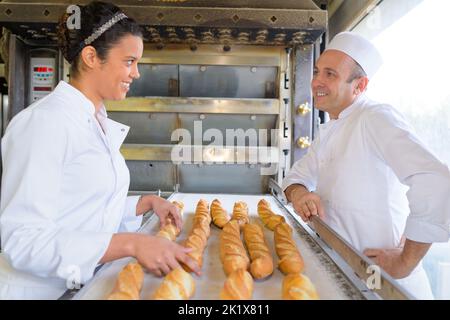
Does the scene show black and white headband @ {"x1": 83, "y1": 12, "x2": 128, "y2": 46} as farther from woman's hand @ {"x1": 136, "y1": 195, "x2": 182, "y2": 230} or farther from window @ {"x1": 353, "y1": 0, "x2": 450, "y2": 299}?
window @ {"x1": 353, "y1": 0, "x2": 450, "y2": 299}

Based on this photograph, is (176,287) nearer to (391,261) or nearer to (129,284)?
(129,284)

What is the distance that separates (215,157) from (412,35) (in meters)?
1.59

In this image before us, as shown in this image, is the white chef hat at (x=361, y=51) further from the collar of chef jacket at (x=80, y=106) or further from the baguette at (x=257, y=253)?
the collar of chef jacket at (x=80, y=106)

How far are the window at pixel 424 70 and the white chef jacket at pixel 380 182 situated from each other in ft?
2.14

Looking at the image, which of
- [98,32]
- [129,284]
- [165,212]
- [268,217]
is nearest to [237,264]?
[129,284]

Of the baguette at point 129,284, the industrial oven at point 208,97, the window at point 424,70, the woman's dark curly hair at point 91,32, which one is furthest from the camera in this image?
the industrial oven at point 208,97

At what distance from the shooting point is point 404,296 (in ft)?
2.88

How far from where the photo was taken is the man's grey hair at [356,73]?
1.91 meters

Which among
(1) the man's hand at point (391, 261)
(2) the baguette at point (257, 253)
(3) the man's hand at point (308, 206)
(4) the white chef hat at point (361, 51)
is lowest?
(1) the man's hand at point (391, 261)

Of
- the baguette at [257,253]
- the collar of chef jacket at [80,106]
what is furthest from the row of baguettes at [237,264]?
the collar of chef jacket at [80,106]

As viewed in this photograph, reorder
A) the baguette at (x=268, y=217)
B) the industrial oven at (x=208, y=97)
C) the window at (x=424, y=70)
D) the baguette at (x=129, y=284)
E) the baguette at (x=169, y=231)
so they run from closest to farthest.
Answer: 1. the baguette at (x=129, y=284)
2. the baguette at (x=169, y=231)
3. the baguette at (x=268, y=217)
4. the window at (x=424, y=70)
5. the industrial oven at (x=208, y=97)

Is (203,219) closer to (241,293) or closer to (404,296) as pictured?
(241,293)

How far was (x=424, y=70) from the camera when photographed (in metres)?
2.35

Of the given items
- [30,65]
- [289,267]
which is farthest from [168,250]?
[30,65]
